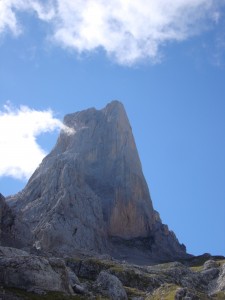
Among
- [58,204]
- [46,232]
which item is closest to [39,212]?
[58,204]

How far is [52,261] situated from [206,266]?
11038 centimetres

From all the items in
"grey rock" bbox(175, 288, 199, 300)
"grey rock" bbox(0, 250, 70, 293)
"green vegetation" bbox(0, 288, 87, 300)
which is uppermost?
"grey rock" bbox(175, 288, 199, 300)

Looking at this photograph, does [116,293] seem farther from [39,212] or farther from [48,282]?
[39,212]

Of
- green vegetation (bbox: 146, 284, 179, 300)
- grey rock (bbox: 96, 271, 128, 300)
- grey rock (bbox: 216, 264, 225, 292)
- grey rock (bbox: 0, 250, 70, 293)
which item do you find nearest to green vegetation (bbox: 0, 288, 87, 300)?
grey rock (bbox: 0, 250, 70, 293)

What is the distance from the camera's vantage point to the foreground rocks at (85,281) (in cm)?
5594

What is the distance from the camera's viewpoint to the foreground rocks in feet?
184

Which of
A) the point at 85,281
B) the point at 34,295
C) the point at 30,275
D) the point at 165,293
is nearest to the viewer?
the point at 34,295

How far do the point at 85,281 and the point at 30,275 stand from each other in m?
38.4

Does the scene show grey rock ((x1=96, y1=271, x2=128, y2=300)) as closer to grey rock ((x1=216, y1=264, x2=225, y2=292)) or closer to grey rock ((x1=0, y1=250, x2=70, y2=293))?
grey rock ((x1=0, y1=250, x2=70, y2=293))

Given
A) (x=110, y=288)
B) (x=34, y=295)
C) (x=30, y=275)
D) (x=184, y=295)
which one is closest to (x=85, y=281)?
(x=110, y=288)

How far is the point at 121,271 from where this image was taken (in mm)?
123750

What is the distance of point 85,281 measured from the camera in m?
93.8

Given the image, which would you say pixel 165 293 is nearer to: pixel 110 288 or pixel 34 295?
pixel 110 288

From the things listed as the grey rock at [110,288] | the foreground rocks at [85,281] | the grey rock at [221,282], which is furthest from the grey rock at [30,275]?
the grey rock at [221,282]
